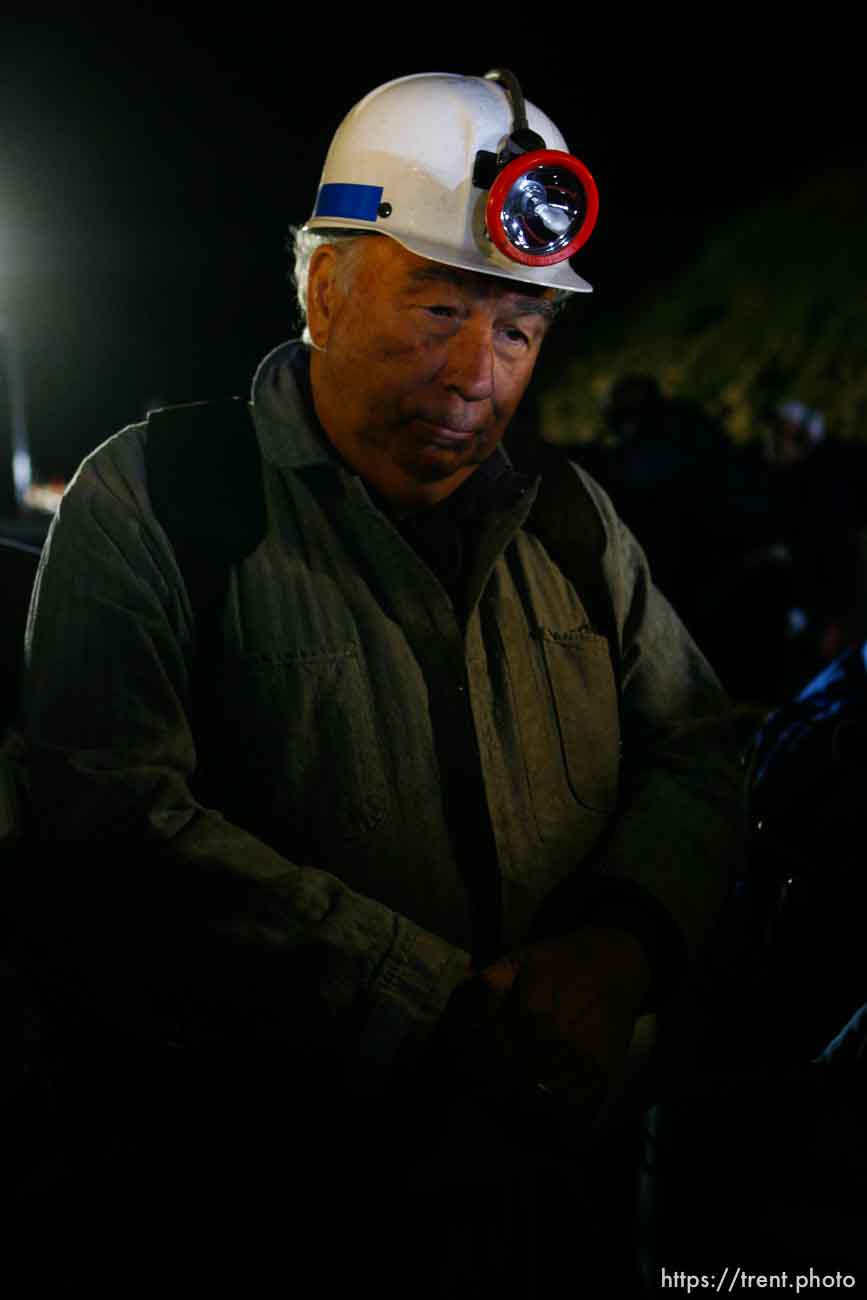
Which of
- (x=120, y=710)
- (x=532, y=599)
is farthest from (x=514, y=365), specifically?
(x=120, y=710)

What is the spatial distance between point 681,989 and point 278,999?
77 centimetres

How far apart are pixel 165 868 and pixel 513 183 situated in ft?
3.88

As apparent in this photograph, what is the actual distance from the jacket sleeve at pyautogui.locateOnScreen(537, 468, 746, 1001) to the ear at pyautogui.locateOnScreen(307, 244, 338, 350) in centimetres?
55

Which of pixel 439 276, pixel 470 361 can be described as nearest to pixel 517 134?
pixel 439 276

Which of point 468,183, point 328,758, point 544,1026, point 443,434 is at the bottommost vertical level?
point 544,1026

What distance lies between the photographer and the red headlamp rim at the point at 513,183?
68.4 inches

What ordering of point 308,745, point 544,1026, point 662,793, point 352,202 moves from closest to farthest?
point 544,1026 < point 308,745 < point 352,202 < point 662,793

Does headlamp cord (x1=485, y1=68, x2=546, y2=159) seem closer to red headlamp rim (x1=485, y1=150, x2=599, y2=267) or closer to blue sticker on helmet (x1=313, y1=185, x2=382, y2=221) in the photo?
red headlamp rim (x1=485, y1=150, x2=599, y2=267)

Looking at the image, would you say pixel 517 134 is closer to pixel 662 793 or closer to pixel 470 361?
pixel 470 361

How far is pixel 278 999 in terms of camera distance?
1.62 meters

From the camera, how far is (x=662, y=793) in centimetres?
198

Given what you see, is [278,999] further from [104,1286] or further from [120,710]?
[104,1286]

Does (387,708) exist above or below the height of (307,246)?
below

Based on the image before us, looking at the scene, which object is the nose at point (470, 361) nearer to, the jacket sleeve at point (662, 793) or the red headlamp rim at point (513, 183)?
the red headlamp rim at point (513, 183)
